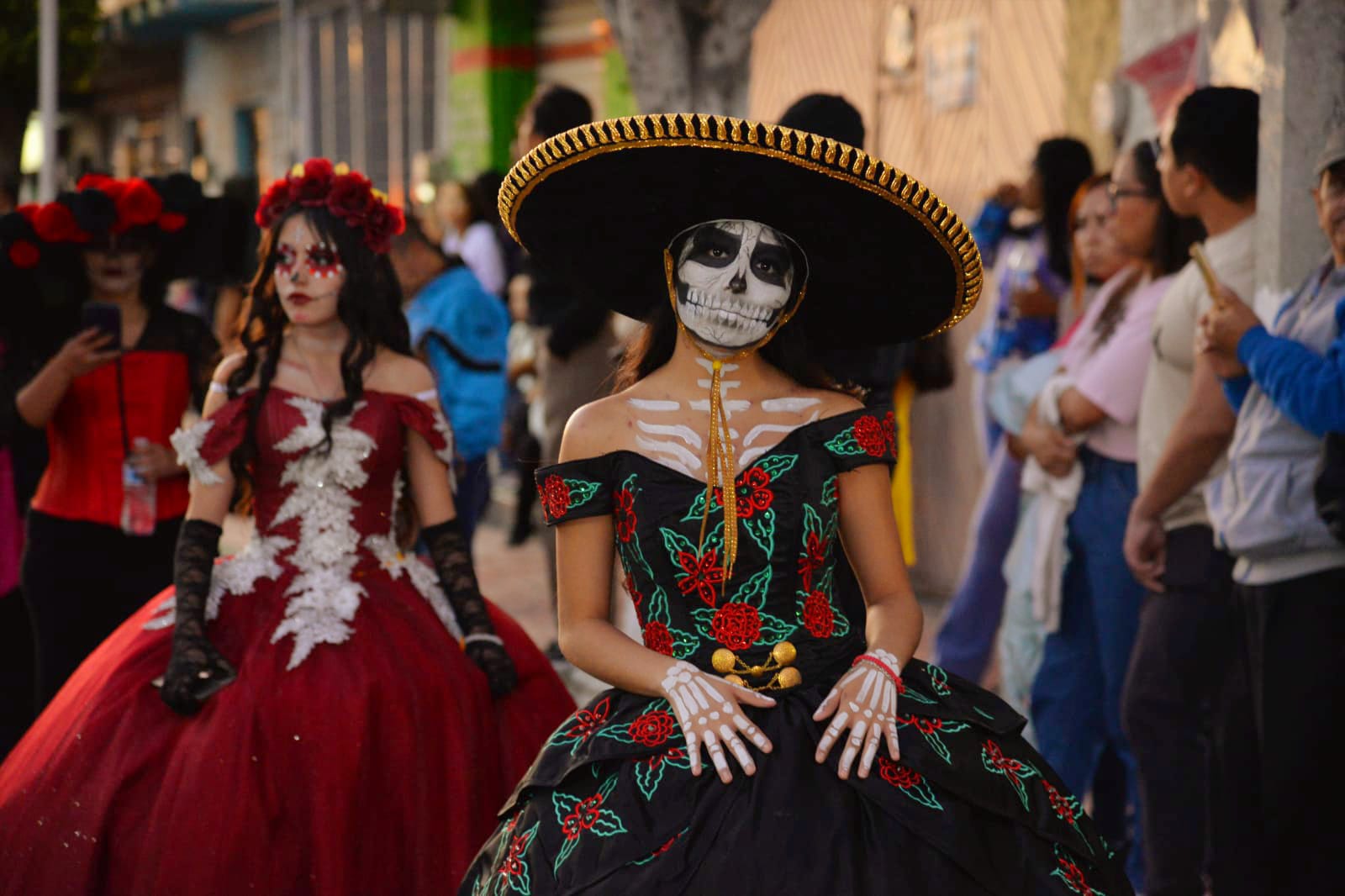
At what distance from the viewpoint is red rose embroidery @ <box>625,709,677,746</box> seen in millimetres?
2650

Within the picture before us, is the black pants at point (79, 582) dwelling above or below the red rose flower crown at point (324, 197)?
below

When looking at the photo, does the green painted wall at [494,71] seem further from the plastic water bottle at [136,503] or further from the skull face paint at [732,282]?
the skull face paint at [732,282]

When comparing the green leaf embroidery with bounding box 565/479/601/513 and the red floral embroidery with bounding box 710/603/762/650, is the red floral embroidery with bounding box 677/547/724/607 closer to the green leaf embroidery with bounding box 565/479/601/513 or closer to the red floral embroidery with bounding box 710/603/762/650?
the red floral embroidery with bounding box 710/603/762/650

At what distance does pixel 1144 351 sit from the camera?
4762 millimetres

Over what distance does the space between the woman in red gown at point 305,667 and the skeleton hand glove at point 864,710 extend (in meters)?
1.31

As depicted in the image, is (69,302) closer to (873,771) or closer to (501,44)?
(873,771)

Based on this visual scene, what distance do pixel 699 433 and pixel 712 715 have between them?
570mm

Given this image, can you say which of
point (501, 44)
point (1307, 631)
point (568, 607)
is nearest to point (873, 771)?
point (568, 607)

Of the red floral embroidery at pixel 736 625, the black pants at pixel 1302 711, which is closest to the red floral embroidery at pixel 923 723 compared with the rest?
the red floral embroidery at pixel 736 625

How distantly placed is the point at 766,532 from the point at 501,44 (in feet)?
45.6

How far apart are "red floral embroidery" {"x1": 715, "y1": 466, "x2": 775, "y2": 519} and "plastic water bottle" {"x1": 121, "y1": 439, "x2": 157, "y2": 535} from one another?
2.52 meters

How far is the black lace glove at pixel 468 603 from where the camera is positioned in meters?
3.89

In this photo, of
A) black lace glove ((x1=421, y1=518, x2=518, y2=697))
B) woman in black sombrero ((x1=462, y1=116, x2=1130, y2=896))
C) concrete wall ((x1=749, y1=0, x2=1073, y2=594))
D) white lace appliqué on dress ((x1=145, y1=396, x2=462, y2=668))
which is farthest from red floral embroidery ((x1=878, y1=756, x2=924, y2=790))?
concrete wall ((x1=749, y1=0, x2=1073, y2=594))

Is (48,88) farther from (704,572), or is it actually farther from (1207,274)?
(704,572)
